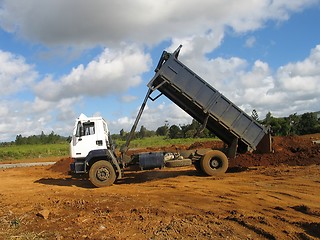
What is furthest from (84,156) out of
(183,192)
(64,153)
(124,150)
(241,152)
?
(64,153)

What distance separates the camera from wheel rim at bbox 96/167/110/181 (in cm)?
1291

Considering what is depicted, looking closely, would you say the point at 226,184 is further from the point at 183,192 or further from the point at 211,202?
the point at 211,202

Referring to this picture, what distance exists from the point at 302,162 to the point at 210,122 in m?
4.81

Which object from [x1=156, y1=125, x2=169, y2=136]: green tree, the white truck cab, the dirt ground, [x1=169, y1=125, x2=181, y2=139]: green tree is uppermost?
[x1=156, y1=125, x2=169, y2=136]: green tree

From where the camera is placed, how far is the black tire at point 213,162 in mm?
13586

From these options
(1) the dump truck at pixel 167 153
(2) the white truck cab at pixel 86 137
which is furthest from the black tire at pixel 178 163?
(2) the white truck cab at pixel 86 137

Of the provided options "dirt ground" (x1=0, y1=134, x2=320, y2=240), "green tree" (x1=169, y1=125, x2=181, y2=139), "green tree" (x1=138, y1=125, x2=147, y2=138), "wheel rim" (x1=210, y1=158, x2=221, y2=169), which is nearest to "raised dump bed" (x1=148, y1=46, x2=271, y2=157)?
"wheel rim" (x1=210, y1=158, x2=221, y2=169)

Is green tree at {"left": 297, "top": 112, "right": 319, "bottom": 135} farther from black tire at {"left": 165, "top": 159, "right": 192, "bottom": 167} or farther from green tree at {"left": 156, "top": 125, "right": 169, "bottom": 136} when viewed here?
green tree at {"left": 156, "top": 125, "right": 169, "bottom": 136}

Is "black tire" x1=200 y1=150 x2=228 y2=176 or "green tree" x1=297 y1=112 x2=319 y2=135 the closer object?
"black tire" x1=200 y1=150 x2=228 y2=176

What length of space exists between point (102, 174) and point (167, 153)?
2.63 meters

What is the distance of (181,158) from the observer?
13.6 meters

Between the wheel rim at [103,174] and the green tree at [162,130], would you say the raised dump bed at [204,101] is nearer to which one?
the wheel rim at [103,174]

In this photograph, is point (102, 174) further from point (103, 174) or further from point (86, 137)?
point (86, 137)

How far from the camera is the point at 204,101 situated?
13.0 meters
